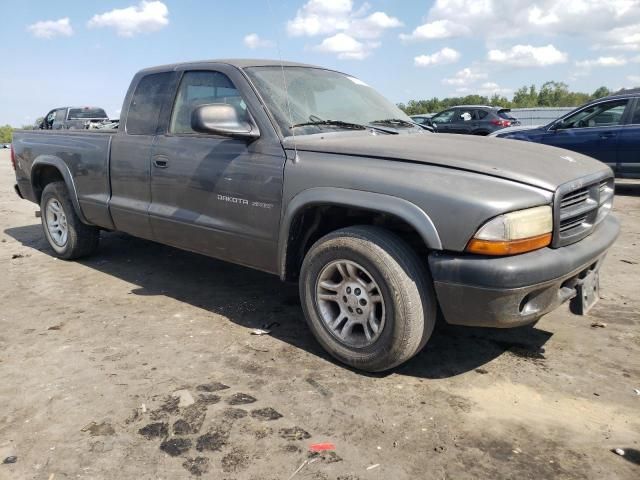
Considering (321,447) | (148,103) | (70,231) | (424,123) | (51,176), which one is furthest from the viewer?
(424,123)

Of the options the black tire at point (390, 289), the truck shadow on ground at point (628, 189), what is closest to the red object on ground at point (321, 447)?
the black tire at point (390, 289)

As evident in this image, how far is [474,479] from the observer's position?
7.45ft

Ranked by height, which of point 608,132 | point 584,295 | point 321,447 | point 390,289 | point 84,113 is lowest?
point 321,447

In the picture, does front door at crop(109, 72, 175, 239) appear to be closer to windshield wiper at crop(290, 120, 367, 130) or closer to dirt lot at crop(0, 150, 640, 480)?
dirt lot at crop(0, 150, 640, 480)

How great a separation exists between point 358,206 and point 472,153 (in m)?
0.70

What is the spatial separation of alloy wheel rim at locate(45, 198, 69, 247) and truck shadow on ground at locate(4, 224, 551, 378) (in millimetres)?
366

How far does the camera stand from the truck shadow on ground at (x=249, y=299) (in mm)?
3428

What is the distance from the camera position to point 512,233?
104 inches

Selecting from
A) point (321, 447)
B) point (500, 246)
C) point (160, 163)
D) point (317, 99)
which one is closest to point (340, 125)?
point (317, 99)

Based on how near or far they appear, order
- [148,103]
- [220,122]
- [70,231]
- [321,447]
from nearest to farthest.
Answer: [321,447] → [220,122] → [148,103] → [70,231]

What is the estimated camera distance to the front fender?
2.76m

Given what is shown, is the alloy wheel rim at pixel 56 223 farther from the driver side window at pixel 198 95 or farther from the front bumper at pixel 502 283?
the front bumper at pixel 502 283

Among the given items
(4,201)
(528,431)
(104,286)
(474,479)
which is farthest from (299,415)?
(4,201)

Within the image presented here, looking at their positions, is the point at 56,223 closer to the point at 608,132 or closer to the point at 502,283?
the point at 502,283
